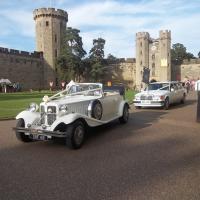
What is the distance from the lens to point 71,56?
2709 inches

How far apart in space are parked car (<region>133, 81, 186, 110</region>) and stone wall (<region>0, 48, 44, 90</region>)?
52337 millimetres

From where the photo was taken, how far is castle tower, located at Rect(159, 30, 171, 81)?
78812mm

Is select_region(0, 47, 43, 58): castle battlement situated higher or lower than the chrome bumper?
higher

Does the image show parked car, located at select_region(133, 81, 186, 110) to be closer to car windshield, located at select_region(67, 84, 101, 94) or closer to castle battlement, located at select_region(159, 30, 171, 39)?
car windshield, located at select_region(67, 84, 101, 94)

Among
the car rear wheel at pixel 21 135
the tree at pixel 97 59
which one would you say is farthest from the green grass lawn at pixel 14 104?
the tree at pixel 97 59

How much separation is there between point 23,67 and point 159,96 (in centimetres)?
5843

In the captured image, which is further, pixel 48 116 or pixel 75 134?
pixel 48 116

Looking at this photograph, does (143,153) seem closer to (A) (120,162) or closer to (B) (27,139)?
(A) (120,162)

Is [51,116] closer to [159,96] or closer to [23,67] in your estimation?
[159,96]

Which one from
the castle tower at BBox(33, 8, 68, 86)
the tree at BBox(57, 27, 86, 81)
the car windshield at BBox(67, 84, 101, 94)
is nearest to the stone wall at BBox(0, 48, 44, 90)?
the castle tower at BBox(33, 8, 68, 86)

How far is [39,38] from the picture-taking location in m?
76.4

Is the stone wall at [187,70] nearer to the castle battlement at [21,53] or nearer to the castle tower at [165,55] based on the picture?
the castle tower at [165,55]

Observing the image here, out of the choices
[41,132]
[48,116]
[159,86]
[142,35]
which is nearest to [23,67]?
[142,35]

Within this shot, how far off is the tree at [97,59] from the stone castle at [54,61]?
7885 millimetres
